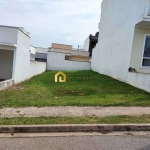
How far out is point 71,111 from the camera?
5566 mm

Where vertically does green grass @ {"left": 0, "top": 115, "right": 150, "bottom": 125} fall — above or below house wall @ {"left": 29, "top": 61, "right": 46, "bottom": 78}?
below

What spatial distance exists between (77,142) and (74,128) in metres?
0.60

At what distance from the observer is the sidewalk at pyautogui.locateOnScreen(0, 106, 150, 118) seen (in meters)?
5.22

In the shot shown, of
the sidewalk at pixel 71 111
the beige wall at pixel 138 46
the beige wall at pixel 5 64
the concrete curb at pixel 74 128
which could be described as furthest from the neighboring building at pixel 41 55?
the concrete curb at pixel 74 128

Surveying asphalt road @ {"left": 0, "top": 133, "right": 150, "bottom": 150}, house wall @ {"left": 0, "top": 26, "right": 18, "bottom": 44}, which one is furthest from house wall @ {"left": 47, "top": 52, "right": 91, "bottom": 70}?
asphalt road @ {"left": 0, "top": 133, "right": 150, "bottom": 150}

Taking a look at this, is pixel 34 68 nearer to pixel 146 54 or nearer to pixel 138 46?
pixel 138 46

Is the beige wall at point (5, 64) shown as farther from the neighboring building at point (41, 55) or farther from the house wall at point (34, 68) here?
the neighboring building at point (41, 55)

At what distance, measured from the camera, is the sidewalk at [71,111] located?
5.22 m

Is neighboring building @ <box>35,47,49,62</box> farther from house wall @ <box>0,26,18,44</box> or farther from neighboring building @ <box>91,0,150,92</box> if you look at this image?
house wall @ <box>0,26,18,44</box>

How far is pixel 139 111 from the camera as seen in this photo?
5.83 m

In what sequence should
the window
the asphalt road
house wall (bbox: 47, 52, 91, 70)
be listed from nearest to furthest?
the asphalt road < the window < house wall (bbox: 47, 52, 91, 70)

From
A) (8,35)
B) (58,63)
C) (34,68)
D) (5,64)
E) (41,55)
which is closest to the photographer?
(8,35)

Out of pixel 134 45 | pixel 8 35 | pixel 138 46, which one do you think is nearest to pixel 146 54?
pixel 138 46

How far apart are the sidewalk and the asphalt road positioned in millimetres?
1238
